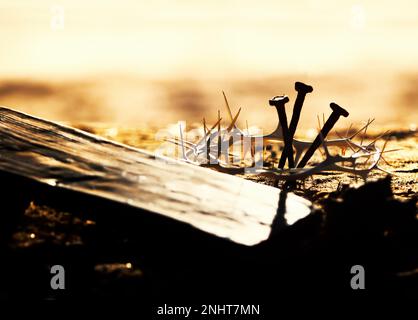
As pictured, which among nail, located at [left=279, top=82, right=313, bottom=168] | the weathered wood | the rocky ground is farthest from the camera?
nail, located at [left=279, top=82, right=313, bottom=168]

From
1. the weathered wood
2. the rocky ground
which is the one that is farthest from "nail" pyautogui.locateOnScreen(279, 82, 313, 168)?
the rocky ground

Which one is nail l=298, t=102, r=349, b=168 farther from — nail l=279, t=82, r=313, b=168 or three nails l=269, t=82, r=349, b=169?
nail l=279, t=82, r=313, b=168

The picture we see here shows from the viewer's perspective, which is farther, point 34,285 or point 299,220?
point 299,220

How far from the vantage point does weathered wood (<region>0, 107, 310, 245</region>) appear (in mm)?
3950

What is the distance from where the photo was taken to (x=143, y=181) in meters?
4.28

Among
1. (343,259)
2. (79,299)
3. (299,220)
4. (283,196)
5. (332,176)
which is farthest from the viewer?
(332,176)

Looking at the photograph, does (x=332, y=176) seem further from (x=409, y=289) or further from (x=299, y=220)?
(x=409, y=289)

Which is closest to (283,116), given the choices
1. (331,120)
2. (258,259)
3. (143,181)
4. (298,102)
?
(298,102)

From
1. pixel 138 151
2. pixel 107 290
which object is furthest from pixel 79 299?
pixel 138 151

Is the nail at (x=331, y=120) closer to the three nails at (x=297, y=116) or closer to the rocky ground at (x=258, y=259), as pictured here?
the three nails at (x=297, y=116)

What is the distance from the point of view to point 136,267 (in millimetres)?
3881

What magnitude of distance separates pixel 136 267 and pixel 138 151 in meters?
1.11

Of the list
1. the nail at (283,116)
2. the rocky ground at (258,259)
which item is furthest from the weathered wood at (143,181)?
the nail at (283,116)

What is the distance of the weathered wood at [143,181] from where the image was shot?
13.0ft
